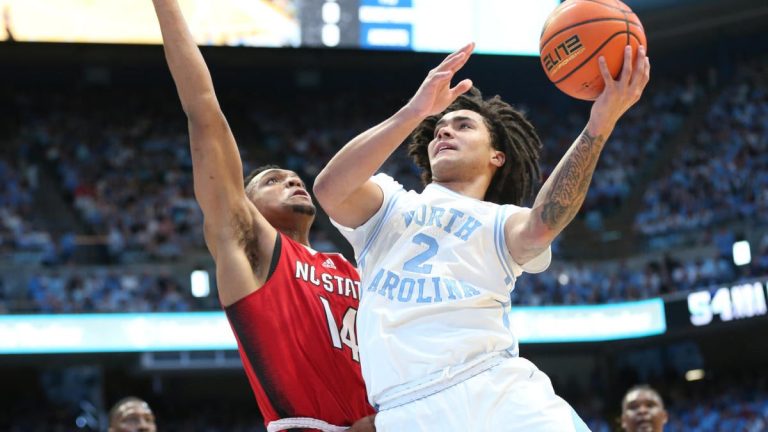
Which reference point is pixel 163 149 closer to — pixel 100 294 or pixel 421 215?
pixel 100 294

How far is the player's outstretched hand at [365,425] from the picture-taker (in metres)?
3.43

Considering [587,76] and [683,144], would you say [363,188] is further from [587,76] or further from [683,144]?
[683,144]

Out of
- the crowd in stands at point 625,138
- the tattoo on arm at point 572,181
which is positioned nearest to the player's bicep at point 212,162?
the tattoo on arm at point 572,181

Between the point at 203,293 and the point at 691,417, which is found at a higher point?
the point at 203,293

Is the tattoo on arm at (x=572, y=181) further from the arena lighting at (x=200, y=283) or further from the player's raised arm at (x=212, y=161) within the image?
the arena lighting at (x=200, y=283)

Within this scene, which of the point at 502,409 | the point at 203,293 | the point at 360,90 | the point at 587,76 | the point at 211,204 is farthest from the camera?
the point at 360,90

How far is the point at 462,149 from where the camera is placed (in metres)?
3.51

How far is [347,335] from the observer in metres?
3.67

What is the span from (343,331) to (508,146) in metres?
0.86

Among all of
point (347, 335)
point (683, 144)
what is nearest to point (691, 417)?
point (683, 144)

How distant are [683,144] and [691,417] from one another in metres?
6.45

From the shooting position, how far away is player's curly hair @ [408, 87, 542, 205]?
12.2ft

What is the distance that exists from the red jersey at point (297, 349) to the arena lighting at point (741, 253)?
46.4 ft

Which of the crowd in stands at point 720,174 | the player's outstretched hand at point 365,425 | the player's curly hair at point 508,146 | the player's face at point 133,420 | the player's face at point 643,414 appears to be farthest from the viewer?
the crowd in stands at point 720,174
